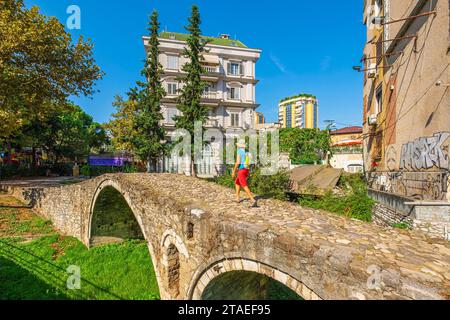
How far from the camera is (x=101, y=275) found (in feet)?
35.3

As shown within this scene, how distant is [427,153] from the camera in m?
8.47

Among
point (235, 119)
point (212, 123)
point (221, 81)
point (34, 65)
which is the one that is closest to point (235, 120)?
point (235, 119)

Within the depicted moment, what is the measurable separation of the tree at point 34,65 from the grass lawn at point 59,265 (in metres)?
6.11

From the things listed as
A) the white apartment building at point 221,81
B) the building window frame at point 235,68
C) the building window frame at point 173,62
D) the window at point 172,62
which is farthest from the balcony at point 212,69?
the window at point 172,62

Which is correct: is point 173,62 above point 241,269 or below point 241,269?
above

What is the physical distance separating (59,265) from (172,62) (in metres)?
25.5

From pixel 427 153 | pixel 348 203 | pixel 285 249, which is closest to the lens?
pixel 285 249

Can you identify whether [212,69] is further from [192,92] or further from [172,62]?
[192,92]

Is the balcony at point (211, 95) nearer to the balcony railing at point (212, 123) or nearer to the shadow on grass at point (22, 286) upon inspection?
the balcony railing at point (212, 123)

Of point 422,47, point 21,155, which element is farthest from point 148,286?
point 21,155

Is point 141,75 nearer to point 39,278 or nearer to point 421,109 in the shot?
Result: point 39,278

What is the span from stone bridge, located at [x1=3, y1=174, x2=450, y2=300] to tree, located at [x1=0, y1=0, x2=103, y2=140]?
33.9 feet

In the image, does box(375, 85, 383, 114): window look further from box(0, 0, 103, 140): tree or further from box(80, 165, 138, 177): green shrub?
box(80, 165, 138, 177): green shrub

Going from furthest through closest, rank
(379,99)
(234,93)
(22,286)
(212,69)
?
(234,93) < (212,69) < (379,99) < (22,286)
